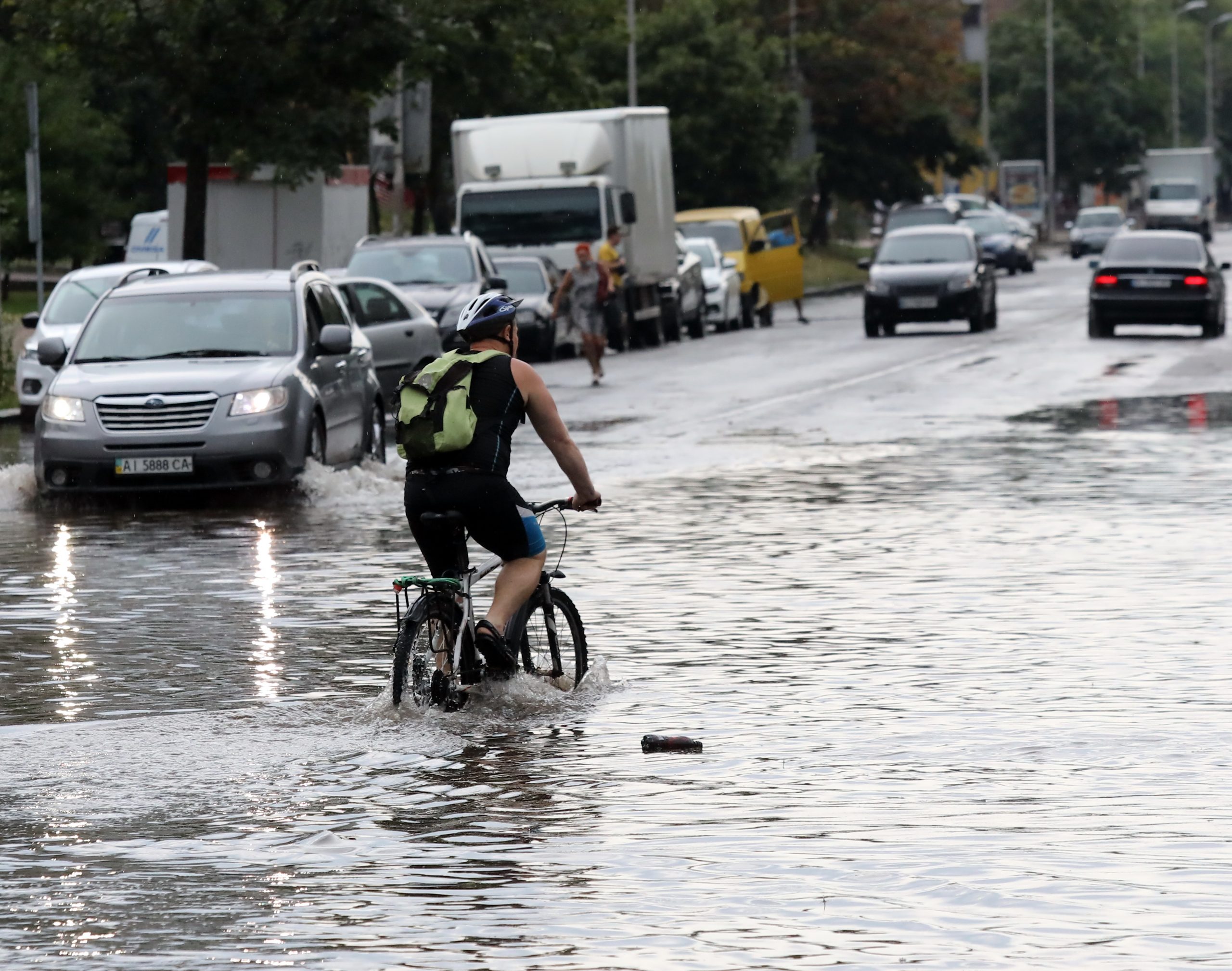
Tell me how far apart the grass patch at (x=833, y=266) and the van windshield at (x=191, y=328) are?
4398 centimetres

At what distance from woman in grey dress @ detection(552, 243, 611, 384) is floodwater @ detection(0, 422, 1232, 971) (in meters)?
15.4

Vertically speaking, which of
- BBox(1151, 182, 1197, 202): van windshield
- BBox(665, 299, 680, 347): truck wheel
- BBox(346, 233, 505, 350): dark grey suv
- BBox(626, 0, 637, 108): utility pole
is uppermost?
BBox(626, 0, 637, 108): utility pole

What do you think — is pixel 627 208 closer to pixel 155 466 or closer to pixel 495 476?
pixel 155 466

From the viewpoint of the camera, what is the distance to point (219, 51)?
121 ft

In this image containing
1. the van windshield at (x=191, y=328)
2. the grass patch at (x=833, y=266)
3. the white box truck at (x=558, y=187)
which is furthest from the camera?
the grass patch at (x=833, y=266)

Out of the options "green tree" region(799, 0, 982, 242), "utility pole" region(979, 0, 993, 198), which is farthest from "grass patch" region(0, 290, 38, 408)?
"utility pole" region(979, 0, 993, 198)

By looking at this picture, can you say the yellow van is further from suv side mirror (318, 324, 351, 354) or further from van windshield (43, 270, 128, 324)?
suv side mirror (318, 324, 351, 354)

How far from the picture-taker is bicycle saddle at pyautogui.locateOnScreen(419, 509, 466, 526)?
367 inches

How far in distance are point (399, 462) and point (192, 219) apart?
57.5ft

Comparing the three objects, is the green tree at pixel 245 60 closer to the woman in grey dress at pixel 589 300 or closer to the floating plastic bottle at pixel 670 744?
the woman in grey dress at pixel 589 300

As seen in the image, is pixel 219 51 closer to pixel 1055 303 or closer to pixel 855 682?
pixel 1055 303

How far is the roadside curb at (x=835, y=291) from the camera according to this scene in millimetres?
65000

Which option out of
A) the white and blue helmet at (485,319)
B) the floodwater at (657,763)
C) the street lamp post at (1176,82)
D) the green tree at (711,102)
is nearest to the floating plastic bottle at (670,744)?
the floodwater at (657,763)

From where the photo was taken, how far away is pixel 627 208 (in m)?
39.3
